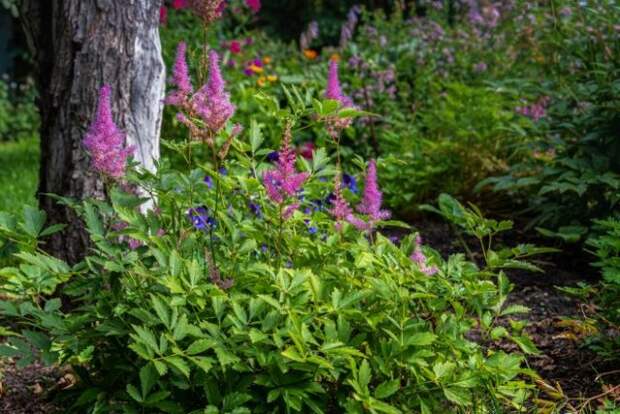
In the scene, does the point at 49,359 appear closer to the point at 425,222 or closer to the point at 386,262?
the point at 386,262

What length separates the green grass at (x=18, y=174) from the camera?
5438 millimetres

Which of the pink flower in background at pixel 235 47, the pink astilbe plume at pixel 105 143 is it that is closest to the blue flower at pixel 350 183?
the pink astilbe plume at pixel 105 143

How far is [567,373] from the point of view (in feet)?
10.4

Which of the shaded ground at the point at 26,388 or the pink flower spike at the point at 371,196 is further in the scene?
the shaded ground at the point at 26,388

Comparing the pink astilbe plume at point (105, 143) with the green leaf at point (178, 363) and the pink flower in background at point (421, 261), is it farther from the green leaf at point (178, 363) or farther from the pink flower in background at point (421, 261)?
the pink flower in background at point (421, 261)

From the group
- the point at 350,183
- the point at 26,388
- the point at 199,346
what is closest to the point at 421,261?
the point at 199,346

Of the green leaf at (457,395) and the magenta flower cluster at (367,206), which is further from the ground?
the magenta flower cluster at (367,206)

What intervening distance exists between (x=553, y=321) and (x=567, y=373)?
552mm

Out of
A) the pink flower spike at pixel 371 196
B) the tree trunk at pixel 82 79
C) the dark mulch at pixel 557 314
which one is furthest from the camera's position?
the tree trunk at pixel 82 79

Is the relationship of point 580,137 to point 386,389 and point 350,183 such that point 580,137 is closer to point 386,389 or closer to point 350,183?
point 350,183

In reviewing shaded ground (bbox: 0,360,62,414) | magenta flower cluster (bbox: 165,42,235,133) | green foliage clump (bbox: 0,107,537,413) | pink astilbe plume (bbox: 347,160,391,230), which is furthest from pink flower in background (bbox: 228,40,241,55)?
magenta flower cluster (bbox: 165,42,235,133)

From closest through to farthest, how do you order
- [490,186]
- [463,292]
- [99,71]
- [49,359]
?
[49,359], [463,292], [99,71], [490,186]

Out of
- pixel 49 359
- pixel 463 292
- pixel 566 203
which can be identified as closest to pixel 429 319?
pixel 463 292

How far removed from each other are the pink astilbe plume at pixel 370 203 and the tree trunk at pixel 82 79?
47.0 inches
